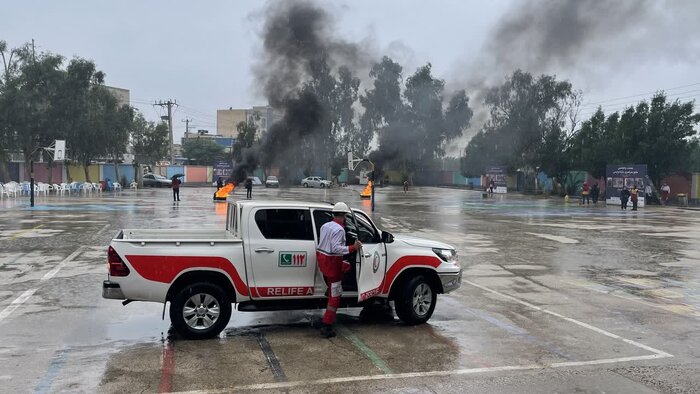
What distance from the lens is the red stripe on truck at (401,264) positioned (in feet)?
23.2

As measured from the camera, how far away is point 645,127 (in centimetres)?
3844

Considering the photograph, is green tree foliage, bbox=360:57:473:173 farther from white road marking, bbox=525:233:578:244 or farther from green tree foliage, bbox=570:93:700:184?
white road marking, bbox=525:233:578:244

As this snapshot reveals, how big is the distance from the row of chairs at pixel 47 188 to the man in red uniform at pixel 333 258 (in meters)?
35.7

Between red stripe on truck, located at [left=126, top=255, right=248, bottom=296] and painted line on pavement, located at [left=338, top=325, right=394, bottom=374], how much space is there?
1667 millimetres

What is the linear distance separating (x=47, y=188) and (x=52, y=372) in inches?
1600

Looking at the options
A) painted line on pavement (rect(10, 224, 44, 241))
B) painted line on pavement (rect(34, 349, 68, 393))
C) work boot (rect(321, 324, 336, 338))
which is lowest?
painted line on pavement (rect(34, 349, 68, 393))

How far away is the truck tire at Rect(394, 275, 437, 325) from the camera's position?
23.4ft

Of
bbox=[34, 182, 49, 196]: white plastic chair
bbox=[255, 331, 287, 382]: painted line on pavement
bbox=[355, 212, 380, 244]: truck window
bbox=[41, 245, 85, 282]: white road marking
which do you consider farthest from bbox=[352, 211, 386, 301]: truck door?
bbox=[34, 182, 49, 196]: white plastic chair

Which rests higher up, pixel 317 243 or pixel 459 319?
pixel 317 243

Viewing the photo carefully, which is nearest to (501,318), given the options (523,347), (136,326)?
(523,347)

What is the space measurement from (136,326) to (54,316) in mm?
1292

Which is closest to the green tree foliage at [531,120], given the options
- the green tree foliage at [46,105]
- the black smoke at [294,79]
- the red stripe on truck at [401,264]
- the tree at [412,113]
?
the tree at [412,113]

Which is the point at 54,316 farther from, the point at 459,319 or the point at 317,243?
the point at 459,319

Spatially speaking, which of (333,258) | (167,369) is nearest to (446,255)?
(333,258)
